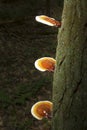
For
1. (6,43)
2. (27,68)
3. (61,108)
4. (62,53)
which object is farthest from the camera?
(6,43)

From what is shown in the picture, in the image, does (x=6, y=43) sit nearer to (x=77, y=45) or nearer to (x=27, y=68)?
(x=27, y=68)

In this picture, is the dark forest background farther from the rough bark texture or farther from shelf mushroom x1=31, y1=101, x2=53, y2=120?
the rough bark texture

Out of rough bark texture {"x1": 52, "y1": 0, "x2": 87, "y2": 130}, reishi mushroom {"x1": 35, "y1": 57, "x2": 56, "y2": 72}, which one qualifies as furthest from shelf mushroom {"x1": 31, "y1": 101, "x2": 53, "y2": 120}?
reishi mushroom {"x1": 35, "y1": 57, "x2": 56, "y2": 72}

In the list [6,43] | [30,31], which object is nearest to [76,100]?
[6,43]

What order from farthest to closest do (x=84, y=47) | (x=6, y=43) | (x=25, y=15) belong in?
(x=25, y=15)
(x=6, y=43)
(x=84, y=47)

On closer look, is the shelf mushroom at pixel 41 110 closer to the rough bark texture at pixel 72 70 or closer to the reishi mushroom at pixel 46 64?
the rough bark texture at pixel 72 70

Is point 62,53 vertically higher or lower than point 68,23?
lower

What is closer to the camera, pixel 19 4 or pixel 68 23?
pixel 68 23
